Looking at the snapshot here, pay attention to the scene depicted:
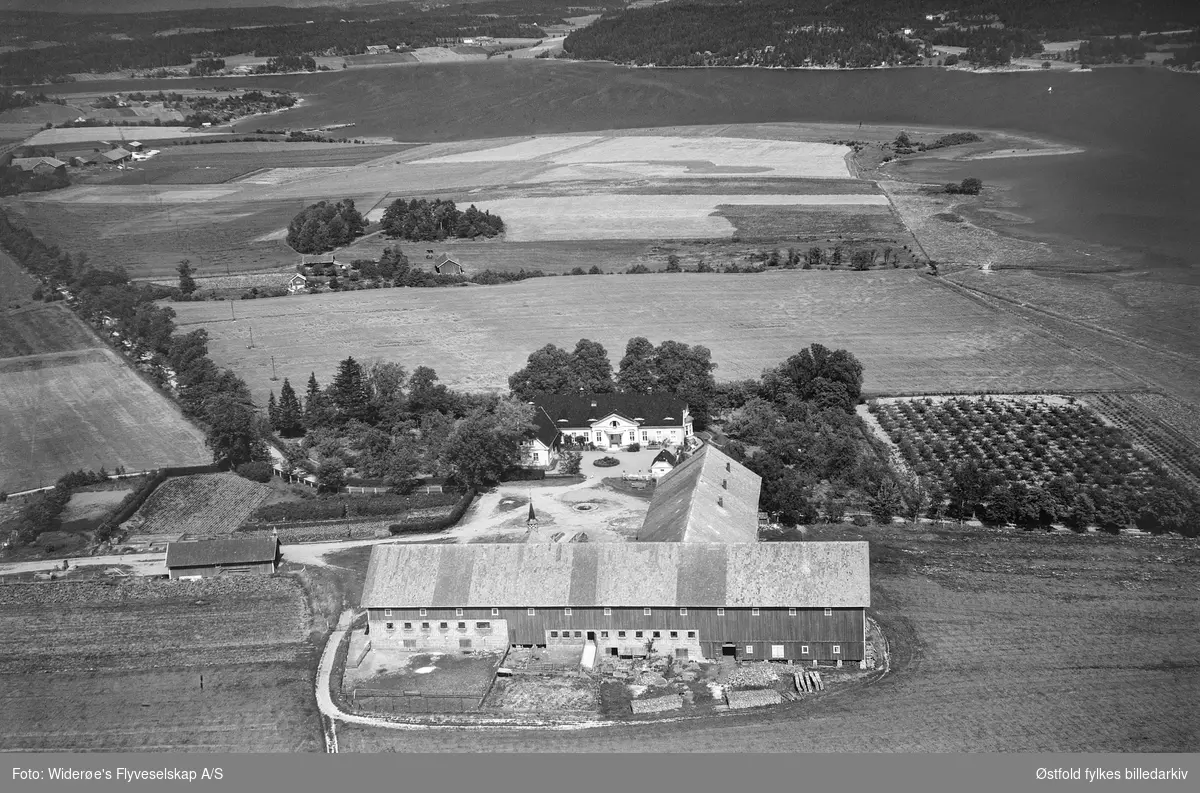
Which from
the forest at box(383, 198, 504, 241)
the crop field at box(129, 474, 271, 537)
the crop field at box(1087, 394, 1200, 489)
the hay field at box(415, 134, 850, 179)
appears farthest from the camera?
the hay field at box(415, 134, 850, 179)

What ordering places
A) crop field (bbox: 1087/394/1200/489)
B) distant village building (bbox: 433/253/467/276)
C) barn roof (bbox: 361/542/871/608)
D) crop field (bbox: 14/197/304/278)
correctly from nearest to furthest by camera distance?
barn roof (bbox: 361/542/871/608) → crop field (bbox: 1087/394/1200/489) → distant village building (bbox: 433/253/467/276) → crop field (bbox: 14/197/304/278)

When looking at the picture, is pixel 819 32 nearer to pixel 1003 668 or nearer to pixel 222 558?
pixel 222 558

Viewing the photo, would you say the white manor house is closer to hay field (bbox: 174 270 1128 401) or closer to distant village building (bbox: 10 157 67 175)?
hay field (bbox: 174 270 1128 401)

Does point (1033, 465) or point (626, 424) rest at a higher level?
point (626, 424)

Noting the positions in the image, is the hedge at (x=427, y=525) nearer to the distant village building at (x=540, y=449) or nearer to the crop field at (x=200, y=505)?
the distant village building at (x=540, y=449)

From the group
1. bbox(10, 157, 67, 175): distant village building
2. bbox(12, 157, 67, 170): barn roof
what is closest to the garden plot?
bbox(10, 157, 67, 175): distant village building

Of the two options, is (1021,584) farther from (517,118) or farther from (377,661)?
(517,118)

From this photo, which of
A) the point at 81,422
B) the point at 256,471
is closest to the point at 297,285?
the point at 81,422

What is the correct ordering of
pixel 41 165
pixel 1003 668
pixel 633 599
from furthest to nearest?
1. pixel 41 165
2. pixel 633 599
3. pixel 1003 668
